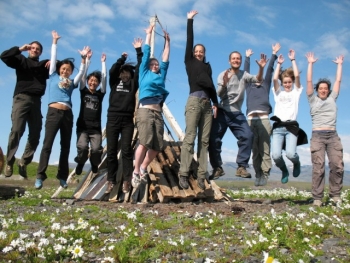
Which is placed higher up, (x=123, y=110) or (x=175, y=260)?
(x=123, y=110)

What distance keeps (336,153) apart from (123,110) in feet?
16.3

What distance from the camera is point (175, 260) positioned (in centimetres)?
445

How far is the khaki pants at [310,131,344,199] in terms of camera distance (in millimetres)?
8734

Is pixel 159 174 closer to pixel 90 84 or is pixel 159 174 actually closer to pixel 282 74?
pixel 90 84

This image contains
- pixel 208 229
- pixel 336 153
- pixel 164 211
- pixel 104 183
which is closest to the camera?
pixel 208 229

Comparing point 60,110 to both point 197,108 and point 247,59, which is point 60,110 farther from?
point 247,59

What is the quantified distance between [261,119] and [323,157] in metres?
1.68

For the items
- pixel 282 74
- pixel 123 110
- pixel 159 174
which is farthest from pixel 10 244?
pixel 282 74

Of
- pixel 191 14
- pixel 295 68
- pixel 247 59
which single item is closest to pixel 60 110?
pixel 191 14

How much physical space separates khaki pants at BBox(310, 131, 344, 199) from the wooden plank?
3.40 meters

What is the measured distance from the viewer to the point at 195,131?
28.2ft

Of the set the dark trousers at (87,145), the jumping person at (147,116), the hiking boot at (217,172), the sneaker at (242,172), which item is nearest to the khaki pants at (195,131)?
the hiking boot at (217,172)

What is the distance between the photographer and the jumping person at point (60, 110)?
28.9 feet

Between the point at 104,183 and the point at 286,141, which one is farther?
the point at 104,183
